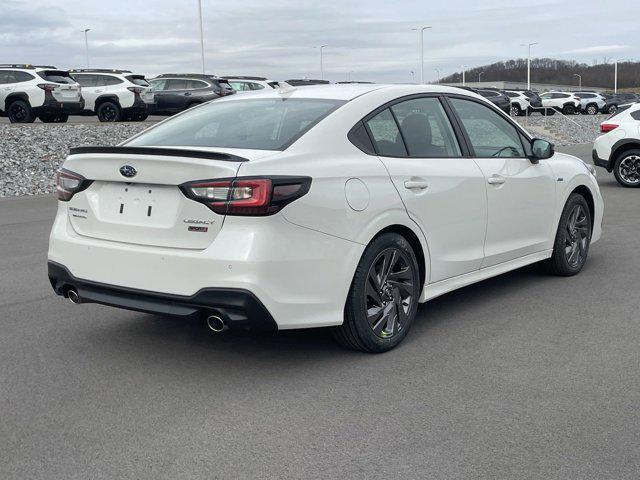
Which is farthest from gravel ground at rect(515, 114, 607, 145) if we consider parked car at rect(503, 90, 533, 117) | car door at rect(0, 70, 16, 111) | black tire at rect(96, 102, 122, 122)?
car door at rect(0, 70, 16, 111)

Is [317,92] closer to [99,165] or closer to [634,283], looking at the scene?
[99,165]

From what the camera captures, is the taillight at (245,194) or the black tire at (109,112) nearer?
the taillight at (245,194)

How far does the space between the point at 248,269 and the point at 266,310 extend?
9.4 inches

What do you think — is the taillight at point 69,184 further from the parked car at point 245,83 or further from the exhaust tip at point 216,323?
the parked car at point 245,83

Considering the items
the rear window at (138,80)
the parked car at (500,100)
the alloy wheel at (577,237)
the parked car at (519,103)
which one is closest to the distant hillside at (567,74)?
the parked car at (519,103)

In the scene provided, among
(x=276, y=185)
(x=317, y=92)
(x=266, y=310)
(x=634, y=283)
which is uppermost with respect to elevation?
(x=317, y=92)

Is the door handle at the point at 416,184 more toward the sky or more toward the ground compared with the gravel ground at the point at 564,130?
more toward the sky

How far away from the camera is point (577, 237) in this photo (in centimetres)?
716

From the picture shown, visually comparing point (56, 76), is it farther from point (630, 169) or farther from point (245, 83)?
point (630, 169)

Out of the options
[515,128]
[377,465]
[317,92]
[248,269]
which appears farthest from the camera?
[515,128]

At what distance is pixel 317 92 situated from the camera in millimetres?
5434

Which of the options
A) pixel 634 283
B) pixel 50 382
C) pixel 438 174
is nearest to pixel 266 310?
pixel 50 382

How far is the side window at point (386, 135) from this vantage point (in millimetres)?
5031

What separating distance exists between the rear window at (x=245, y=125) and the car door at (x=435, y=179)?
1.33ft
